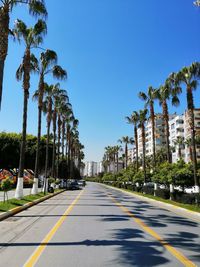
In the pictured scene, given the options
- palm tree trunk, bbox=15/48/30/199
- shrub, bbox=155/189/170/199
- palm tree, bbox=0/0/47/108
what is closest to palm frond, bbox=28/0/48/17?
palm tree, bbox=0/0/47/108

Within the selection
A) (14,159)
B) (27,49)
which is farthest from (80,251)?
Result: (14,159)

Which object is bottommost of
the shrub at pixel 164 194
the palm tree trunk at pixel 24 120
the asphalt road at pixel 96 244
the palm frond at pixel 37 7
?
the asphalt road at pixel 96 244

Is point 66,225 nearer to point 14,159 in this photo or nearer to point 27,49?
point 27,49

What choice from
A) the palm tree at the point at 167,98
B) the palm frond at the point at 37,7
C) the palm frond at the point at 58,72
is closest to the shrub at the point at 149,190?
the palm tree at the point at 167,98

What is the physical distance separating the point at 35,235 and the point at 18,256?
2.93 m

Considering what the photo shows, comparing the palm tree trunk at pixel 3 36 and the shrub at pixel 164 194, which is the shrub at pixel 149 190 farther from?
the palm tree trunk at pixel 3 36

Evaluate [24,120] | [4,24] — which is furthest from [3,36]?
[24,120]

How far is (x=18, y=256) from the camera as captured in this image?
7.52 meters

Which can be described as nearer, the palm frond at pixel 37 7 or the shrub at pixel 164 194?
the palm frond at pixel 37 7

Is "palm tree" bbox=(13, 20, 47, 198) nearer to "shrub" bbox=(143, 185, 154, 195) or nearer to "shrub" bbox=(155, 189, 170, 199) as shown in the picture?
"shrub" bbox=(155, 189, 170, 199)

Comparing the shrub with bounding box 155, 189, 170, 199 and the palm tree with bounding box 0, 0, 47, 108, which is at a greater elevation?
the palm tree with bounding box 0, 0, 47, 108

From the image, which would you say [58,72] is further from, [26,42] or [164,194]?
[164,194]

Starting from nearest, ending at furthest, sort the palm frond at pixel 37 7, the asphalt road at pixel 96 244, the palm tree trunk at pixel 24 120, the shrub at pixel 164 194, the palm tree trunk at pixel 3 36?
1. the asphalt road at pixel 96 244
2. the palm tree trunk at pixel 3 36
3. the palm frond at pixel 37 7
4. the palm tree trunk at pixel 24 120
5. the shrub at pixel 164 194

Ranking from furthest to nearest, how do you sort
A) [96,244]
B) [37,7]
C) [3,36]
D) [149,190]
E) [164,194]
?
[149,190] < [164,194] < [37,7] < [3,36] < [96,244]
